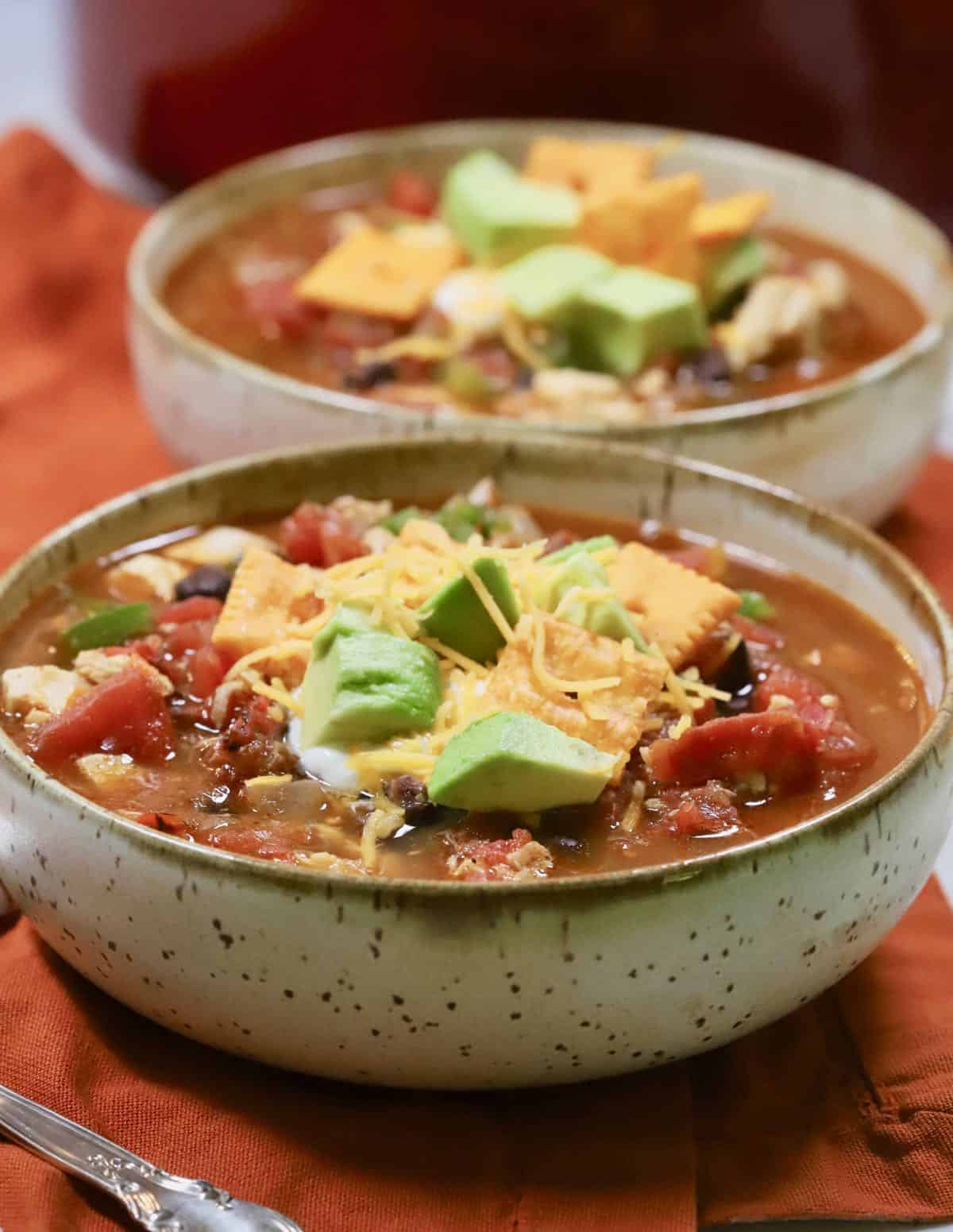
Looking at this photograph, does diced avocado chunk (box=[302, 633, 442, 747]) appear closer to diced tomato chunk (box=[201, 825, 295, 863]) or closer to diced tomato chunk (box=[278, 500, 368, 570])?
diced tomato chunk (box=[201, 825, 295, 863])

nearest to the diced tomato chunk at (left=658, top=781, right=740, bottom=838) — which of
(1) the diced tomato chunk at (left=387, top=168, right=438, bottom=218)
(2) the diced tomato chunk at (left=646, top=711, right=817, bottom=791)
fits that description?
(2) the diced tomato chunk at (left=646, top=711, right=817, bottom=791)

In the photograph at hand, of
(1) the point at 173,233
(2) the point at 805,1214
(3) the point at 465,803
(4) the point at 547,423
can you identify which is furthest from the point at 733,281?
(2) the point at 805,1214

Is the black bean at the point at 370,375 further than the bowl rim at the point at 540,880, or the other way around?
the black bean at the point at 370,375

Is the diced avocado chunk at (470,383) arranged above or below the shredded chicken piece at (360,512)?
below

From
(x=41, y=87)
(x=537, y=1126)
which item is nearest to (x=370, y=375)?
(x=537, y=1126)

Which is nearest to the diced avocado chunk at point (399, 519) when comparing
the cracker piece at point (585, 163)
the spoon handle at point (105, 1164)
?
the spoon handle at point (105, 1164)

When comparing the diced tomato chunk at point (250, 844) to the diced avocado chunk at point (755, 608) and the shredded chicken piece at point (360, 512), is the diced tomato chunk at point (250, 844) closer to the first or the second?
the shredded chicken piece at point (360, 512)

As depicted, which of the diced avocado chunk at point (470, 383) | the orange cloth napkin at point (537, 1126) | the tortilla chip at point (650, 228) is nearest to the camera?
the orange cloth napkin at point (537, 1126)
